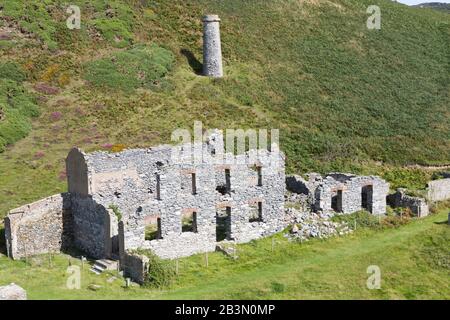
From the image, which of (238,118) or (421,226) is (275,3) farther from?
(421,226)

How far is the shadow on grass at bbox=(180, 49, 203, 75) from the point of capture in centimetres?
7038

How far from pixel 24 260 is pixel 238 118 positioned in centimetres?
3232

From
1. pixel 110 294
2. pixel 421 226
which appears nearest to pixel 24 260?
pixel 110 294

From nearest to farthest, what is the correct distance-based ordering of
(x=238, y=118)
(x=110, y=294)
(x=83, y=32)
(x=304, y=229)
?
(x=110, y=294)
(x=304, y=229)
(x=238, y=118)
(x=83, y=32)

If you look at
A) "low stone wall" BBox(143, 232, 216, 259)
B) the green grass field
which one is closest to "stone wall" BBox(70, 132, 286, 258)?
"low stone wall" BBox(143, 232, 216, 259)

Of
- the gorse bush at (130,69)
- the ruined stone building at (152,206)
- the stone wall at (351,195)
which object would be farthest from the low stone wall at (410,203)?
the gorse bush at (130,69)

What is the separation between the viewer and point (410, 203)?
3941 cm

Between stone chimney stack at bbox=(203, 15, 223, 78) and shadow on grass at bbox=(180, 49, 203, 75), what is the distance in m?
1.40

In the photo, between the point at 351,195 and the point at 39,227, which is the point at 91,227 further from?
the point at 351,195

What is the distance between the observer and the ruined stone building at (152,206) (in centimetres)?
3169

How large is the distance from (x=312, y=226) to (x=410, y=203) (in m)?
8.02

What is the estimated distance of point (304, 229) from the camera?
1373 inches

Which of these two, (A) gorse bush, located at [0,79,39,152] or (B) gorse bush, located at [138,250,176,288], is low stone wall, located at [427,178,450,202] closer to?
(B) gorse bush, located at [138,250,176,288]

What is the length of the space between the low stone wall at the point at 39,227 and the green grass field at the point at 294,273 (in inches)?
35.8
